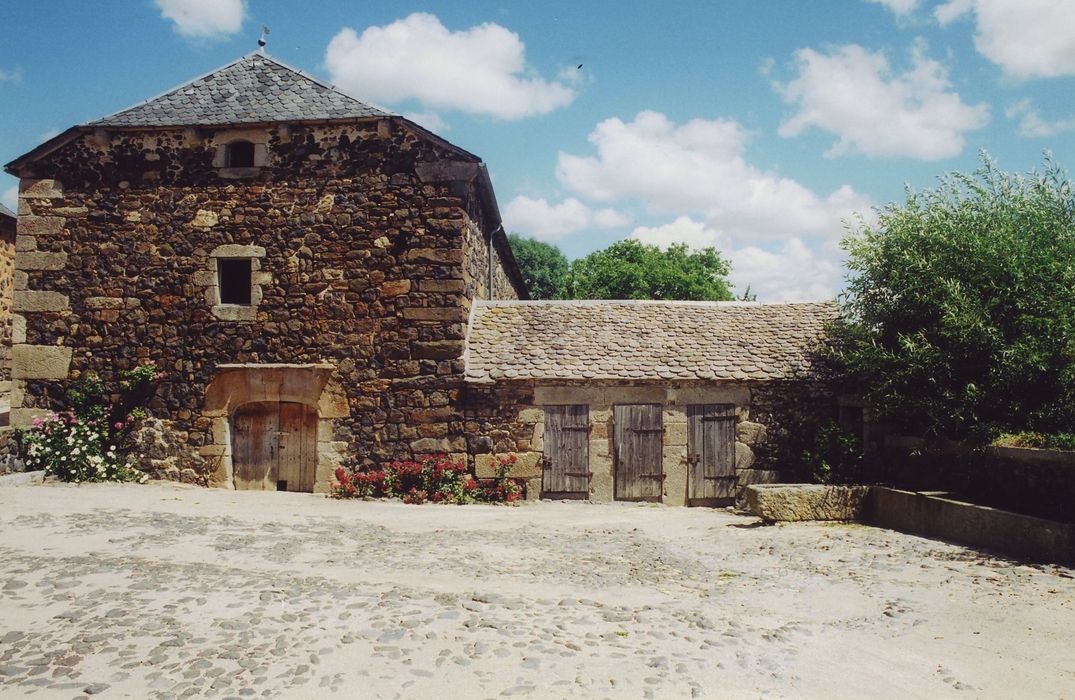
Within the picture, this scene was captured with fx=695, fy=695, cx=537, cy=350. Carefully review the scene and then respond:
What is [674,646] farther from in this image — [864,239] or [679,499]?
[864,239]

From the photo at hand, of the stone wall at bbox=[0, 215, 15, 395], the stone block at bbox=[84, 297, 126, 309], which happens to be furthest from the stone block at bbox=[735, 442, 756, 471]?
the stone wall at bbox=[0, 215, 15, 395]

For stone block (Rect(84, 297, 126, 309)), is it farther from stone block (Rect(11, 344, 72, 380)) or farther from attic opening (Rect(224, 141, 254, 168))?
attic opening (Rect(224, 141, 254, 168))

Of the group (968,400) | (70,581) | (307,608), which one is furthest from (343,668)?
(968,400)

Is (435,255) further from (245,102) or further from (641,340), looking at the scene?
(245,102)

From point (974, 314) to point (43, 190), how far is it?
1461 centimetres

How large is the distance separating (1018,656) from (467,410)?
8047mm

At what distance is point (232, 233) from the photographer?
38.5ft

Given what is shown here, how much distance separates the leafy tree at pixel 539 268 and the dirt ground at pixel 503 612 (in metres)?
30.8

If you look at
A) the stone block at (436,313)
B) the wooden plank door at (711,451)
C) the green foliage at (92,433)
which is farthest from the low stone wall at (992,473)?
the green foliage at (92,433)

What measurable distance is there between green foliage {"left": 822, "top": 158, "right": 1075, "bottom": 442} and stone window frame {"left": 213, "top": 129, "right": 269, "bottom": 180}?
10.1 meters

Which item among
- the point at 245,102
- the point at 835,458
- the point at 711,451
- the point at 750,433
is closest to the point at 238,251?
the point at 245,102

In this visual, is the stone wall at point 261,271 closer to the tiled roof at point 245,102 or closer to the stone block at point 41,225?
the stone block at point 41,225

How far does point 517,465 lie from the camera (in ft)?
37.3

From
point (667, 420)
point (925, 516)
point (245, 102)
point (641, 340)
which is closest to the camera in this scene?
point (925, 516)
